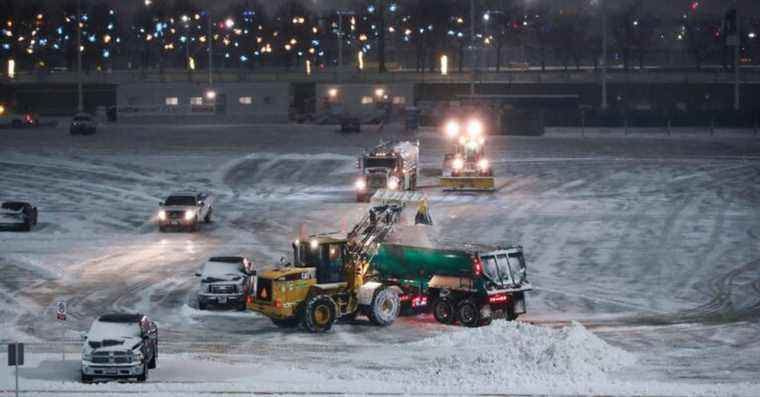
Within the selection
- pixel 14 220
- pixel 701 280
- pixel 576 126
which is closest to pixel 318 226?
pixel 14 220

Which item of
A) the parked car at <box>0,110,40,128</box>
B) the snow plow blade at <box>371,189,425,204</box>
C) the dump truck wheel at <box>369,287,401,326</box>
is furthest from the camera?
the parked car at <box>0,110,40,128</box>

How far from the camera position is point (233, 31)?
6845 inches

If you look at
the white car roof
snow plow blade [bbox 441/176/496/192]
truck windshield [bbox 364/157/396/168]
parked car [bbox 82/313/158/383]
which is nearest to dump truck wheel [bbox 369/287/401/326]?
the white car roof

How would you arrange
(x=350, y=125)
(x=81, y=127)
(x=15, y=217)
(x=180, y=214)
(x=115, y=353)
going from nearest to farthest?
1. (x=115, y=353)
2. (x=180, y=214)
3. (x=15, y=217)
4. (x=81, y=127)
5. (x=350, y=125)

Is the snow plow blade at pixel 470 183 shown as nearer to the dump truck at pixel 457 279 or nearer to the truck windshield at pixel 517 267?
the dump truck at pixel 457 279

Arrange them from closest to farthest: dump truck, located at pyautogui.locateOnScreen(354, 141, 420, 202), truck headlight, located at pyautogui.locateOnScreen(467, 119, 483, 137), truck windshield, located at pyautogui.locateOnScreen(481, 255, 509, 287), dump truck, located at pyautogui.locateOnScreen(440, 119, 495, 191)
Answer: truck windshield, located at pyautogui.locateOnScreen(481, 255, 509, 287) → dump truck, located at pyautogui.locateOnScreen(354, 141, 420, 202) → dump truck, located at pyautogui.locateOnScreen(440, 119, 495, 191) → truck headlight, located at pyautogui.locateOnScreen(467, 119, 483, 137)

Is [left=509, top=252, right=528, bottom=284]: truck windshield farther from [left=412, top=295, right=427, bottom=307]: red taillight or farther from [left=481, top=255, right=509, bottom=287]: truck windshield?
[left=412, top=295, right=427, bottom=307]: red taillight

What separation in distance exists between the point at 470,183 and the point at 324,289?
31.1 meters

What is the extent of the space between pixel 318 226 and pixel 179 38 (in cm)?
13092

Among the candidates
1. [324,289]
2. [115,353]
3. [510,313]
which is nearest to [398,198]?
[510,313]

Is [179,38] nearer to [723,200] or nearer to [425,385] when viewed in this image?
[723,200]

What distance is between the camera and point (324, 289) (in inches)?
1182

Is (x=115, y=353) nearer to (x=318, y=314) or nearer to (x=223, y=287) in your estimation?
(x=318, y=314)

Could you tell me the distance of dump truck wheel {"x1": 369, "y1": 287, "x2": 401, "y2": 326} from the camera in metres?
30.2
